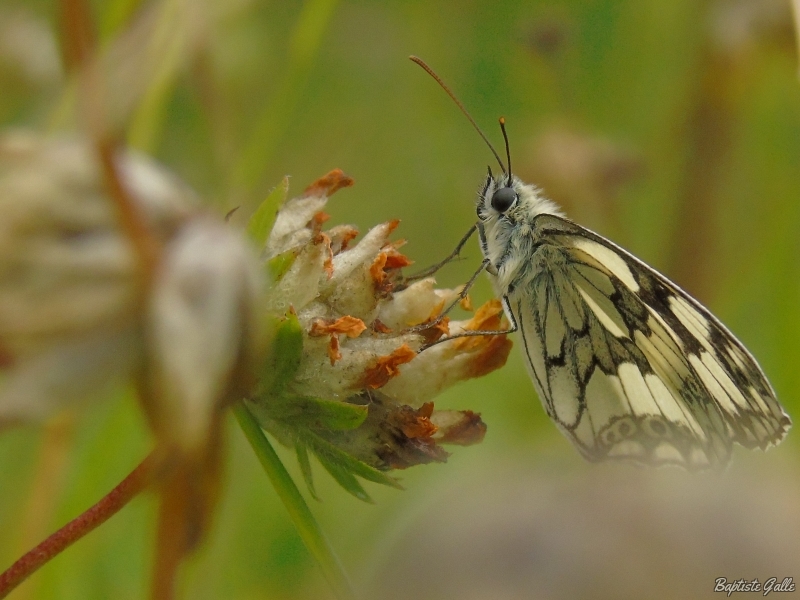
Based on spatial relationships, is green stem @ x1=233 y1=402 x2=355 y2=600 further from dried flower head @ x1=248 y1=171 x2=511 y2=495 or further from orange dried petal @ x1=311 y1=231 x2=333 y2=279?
orange dried petal @ x1=311 y1=231 x2=333 y2=279

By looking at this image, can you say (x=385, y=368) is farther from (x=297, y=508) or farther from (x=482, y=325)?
(x=482, y=325)

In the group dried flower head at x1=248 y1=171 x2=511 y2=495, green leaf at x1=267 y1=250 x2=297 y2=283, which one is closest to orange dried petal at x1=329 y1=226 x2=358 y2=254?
dried flower head at x1=248 y1=171 x2=511 y2=495

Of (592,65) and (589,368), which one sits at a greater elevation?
(592,65)

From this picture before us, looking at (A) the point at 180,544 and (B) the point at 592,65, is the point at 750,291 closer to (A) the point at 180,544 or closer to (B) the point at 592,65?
(B) the point at 592,65

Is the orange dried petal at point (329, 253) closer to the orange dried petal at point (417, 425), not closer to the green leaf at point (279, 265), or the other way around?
the green leaf at point (279, 265)

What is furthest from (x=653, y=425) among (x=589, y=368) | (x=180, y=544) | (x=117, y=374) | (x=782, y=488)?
(x=117, y=374)

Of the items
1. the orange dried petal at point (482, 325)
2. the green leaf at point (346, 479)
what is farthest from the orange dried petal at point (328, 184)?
the green leaf at point (346, 479)
